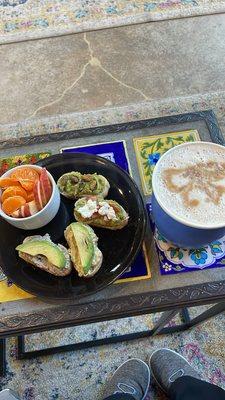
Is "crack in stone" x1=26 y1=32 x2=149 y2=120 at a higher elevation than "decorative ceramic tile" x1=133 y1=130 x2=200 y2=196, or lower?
higher

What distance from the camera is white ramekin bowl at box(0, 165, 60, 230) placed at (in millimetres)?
716

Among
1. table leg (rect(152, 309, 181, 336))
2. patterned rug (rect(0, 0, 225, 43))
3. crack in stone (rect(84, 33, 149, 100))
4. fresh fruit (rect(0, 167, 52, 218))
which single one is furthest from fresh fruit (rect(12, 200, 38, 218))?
patterned rug (rect(0, 0, 225, 43))

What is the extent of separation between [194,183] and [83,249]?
0.79 feet

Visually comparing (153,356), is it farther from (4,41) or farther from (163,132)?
(4,41)

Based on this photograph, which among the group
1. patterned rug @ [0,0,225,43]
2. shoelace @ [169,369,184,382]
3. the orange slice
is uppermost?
patterned rug @ [0,0,225,43]

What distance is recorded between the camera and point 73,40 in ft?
5.85

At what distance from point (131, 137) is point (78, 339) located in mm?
646

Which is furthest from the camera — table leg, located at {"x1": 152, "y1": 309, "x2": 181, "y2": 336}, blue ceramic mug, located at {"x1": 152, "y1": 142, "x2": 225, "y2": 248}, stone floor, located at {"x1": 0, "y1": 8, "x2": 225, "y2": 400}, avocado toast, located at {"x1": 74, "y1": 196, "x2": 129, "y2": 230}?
stone floor, located at {"x1": 0, "y1": 8, "x2": 225, "y2": 400}

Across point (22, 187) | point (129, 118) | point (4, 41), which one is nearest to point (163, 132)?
point (22, 187)

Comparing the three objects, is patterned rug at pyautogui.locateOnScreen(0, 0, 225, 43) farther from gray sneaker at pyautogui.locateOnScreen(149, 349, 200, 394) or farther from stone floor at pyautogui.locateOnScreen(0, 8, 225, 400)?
gray sneaker at pyautogui.locateOnScreen(149, 349, 200, 394)

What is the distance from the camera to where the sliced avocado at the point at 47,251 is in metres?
0.70

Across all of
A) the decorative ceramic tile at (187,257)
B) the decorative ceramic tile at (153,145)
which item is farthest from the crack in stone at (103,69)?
the decorative ceramic tile at (187,257)

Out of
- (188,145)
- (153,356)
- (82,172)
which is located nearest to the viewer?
(188,145)

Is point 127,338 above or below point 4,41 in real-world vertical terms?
below
